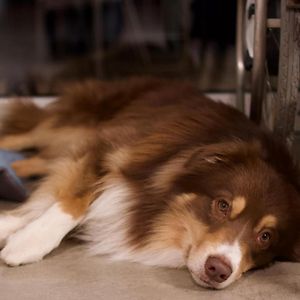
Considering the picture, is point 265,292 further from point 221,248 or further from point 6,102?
point 6,102

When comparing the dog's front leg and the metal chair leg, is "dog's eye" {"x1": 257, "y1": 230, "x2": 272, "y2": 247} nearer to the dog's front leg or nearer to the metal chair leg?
the dog's front leg


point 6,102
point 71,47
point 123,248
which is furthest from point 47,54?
point 123,248

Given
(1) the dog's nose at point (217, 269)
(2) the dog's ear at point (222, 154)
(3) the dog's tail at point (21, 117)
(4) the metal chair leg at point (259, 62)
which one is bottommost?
(1) the dog's nose at point (217, 269)

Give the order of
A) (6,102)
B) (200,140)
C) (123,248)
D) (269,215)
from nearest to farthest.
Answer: (269,215) → (123,248) → (200,140) → (6,102)

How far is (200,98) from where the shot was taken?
2.47m

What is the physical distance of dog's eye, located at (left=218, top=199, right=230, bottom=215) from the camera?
1.74 meters

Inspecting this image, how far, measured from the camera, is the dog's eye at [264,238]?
5.71 feet

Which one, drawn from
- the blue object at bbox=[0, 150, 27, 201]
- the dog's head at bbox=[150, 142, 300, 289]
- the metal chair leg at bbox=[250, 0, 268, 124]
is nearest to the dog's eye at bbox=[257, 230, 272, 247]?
the dog's head at bbox=[150, 142, 300, 289]

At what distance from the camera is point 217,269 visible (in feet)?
5.24

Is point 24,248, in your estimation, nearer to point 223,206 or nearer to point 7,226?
point 7,226

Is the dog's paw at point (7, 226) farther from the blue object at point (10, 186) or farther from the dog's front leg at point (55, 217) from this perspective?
the blue object at point (10, 186)

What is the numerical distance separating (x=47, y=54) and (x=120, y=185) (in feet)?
8.85

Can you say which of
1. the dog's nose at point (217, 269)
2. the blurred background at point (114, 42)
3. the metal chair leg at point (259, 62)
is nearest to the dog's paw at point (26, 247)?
the dog's nose at point (217, 269)

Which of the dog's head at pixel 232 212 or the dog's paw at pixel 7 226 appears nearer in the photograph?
the dog's head at pixel 232 212
